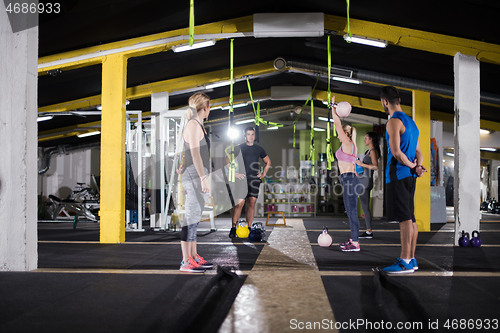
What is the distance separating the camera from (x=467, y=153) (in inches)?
209

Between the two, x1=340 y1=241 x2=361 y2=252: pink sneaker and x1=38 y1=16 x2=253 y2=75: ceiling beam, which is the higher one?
x1=38 y1=16 x2=253 y2=75: ceiling beam

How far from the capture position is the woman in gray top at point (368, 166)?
5.30 meters

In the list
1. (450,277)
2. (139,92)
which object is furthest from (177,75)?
(450,277)

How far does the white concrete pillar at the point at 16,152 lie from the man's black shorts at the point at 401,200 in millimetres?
3226

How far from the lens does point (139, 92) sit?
27.4ft

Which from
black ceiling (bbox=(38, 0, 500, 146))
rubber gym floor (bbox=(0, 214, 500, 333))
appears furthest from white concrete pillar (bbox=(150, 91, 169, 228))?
rubber gym floor (bbox=(0, 214, 500, 333))

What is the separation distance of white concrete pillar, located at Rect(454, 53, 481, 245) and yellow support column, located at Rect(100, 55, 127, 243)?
4.95 metres

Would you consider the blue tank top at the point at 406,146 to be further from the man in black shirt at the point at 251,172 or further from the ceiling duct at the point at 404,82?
the ceiling duct at the point at 404,82

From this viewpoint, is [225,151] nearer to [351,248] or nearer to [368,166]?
[368,166]

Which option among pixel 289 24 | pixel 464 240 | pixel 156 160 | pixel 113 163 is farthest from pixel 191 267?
pixel 156 160

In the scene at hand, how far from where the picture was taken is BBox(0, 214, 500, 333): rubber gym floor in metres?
1.92

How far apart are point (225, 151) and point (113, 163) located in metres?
2.13
